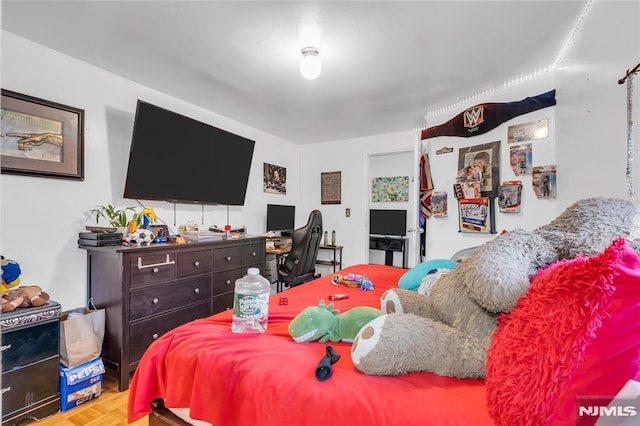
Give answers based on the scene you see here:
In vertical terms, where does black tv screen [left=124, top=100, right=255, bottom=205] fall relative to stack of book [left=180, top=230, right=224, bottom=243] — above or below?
above

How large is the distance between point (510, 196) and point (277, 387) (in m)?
2.56

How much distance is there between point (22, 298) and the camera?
5.32ft

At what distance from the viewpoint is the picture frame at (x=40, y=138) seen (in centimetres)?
184

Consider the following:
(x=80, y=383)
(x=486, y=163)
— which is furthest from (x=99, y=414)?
(x=486, y=163)

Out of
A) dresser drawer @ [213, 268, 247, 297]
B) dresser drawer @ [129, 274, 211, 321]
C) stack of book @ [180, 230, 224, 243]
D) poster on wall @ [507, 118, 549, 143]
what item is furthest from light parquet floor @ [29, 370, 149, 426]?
poster on wall @ [507, 118, 549, 143]

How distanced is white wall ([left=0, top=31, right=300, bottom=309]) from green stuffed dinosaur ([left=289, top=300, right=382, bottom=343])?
204 centimetres

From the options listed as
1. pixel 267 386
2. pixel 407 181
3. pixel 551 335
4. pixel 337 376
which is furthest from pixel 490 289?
pixel 407 181

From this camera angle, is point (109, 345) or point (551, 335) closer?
point (551, 335)

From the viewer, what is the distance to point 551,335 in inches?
23.0

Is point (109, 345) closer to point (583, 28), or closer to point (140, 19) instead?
point (140, 19)

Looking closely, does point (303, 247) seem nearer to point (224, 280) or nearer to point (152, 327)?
point (224, 280)

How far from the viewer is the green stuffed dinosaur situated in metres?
1.06

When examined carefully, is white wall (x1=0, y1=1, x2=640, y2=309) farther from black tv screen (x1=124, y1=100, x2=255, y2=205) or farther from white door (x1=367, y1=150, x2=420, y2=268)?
white door (x1=367, y1=150, x2=420, y2=268)

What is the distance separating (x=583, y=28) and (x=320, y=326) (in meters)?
2.35
